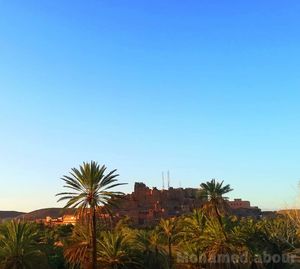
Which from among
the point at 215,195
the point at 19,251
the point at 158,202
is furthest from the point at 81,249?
the point at 158,202

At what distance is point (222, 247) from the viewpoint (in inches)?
1665

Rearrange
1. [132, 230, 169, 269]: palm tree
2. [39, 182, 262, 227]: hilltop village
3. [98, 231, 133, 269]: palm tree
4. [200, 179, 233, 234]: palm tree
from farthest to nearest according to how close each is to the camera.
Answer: [39, 182, 262, 227]: hilltop village, [200, 179, 233, 234]: palm tree, [132, 230, 169, 269]: palm tree, [98, 231, 133, 269]: palm tree

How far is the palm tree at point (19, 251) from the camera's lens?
29.5 m

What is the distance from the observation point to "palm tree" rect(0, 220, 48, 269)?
29.5 metres

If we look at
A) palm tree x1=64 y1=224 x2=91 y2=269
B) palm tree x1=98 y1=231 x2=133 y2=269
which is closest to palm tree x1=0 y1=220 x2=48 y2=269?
palm tree x1=64 y1=224 x2=91 y2=269

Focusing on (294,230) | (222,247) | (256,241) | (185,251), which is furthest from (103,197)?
(294,230)

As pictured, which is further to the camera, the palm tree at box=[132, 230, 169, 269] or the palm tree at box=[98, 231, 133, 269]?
the palm tree at box=[132, 230, 169, 269]

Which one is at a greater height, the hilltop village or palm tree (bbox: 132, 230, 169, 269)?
the hilltop village

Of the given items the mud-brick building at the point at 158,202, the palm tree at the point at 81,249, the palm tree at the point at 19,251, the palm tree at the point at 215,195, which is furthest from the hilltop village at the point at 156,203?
the palm tree at the point at 19,251

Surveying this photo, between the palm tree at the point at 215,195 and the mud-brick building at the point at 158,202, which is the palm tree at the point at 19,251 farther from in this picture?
the mud-brick building at the point at 158,202

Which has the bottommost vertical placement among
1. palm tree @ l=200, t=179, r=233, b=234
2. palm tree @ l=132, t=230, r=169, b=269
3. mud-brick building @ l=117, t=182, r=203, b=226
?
palm tree @ l=132, t=230, r=169, b=269

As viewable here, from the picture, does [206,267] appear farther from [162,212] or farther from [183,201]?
[183,201]

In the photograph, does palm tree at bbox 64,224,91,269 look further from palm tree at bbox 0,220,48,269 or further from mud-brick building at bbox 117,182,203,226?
mud-brick building at bbox 117,182,203,226

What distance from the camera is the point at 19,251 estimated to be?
1173 inches
